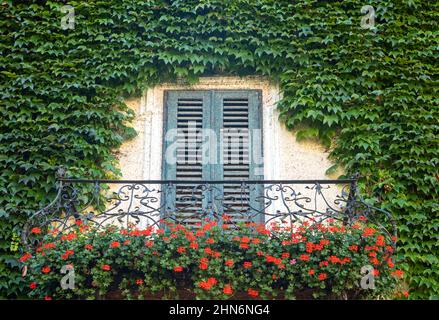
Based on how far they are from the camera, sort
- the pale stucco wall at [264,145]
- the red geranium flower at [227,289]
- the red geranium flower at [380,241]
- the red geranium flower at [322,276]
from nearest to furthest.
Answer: the red geranium flower at [227,289] → the red geranium flower at [322,276] → the red geranium flower at [380,241] → the pale stucco wall at [264,145]

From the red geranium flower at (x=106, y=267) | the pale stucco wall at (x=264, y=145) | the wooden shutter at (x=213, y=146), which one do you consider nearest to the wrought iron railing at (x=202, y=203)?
the wooden shutter at (x=213, y=146)

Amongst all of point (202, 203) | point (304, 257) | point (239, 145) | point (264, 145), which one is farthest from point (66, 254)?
point (264, 145)

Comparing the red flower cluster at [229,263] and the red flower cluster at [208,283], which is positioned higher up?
the red flower cluster at [229,263]

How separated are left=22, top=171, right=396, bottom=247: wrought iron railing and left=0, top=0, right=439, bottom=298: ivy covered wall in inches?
11.4

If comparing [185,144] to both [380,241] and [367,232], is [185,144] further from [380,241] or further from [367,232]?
[380,241]

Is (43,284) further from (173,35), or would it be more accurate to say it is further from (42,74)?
(173,35)

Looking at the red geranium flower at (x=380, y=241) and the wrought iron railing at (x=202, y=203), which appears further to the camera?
the wrought iron railing at (x=202, y=203)

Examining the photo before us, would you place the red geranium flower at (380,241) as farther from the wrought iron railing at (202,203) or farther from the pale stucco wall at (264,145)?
the pale stucco wall at (264,145)

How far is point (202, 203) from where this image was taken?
27.8ft

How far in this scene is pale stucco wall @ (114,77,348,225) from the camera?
8.70m

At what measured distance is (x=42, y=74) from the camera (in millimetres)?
8883

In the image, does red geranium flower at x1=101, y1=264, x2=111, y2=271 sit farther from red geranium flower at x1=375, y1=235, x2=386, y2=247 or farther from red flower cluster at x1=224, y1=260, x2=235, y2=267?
red geranium flower at x1=375, y1=235, x2=386, y2=247

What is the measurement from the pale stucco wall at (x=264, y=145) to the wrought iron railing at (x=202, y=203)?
0.22 m

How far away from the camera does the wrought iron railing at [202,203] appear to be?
7.66m
